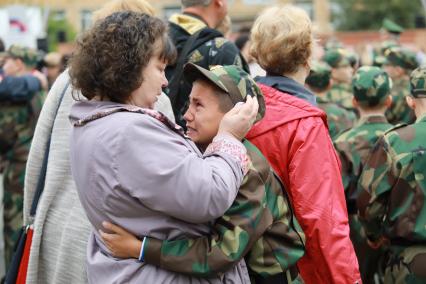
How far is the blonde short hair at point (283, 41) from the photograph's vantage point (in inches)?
146

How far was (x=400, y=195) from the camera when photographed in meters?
4.09

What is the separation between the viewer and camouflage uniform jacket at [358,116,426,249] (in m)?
3.99

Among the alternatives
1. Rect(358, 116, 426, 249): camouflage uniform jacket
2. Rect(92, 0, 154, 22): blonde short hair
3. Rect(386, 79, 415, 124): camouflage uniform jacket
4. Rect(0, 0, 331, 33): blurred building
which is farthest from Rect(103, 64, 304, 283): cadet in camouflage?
Rect(0, 0, 331, 33): blurred building

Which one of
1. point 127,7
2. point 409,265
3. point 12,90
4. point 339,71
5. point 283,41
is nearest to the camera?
point 283,41

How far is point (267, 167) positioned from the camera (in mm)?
2908

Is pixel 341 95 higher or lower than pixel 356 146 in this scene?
lower

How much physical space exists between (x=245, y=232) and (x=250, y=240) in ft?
0.13

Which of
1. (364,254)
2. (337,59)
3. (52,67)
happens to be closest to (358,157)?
(364,254)

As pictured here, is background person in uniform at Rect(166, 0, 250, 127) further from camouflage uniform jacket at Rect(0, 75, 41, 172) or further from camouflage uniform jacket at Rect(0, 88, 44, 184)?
camouflage uniform jacket at Rect(0, 88, 44, 184)

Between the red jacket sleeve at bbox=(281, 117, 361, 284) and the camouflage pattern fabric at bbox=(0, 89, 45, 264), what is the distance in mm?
4380

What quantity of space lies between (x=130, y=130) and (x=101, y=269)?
1.86 ft

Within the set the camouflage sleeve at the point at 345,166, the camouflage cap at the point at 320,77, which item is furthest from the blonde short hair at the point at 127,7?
the camouflage cap at the point at 320,77

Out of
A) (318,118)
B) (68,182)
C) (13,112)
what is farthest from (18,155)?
(318,118)

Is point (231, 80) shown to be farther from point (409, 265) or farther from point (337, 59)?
point (337, 59)
